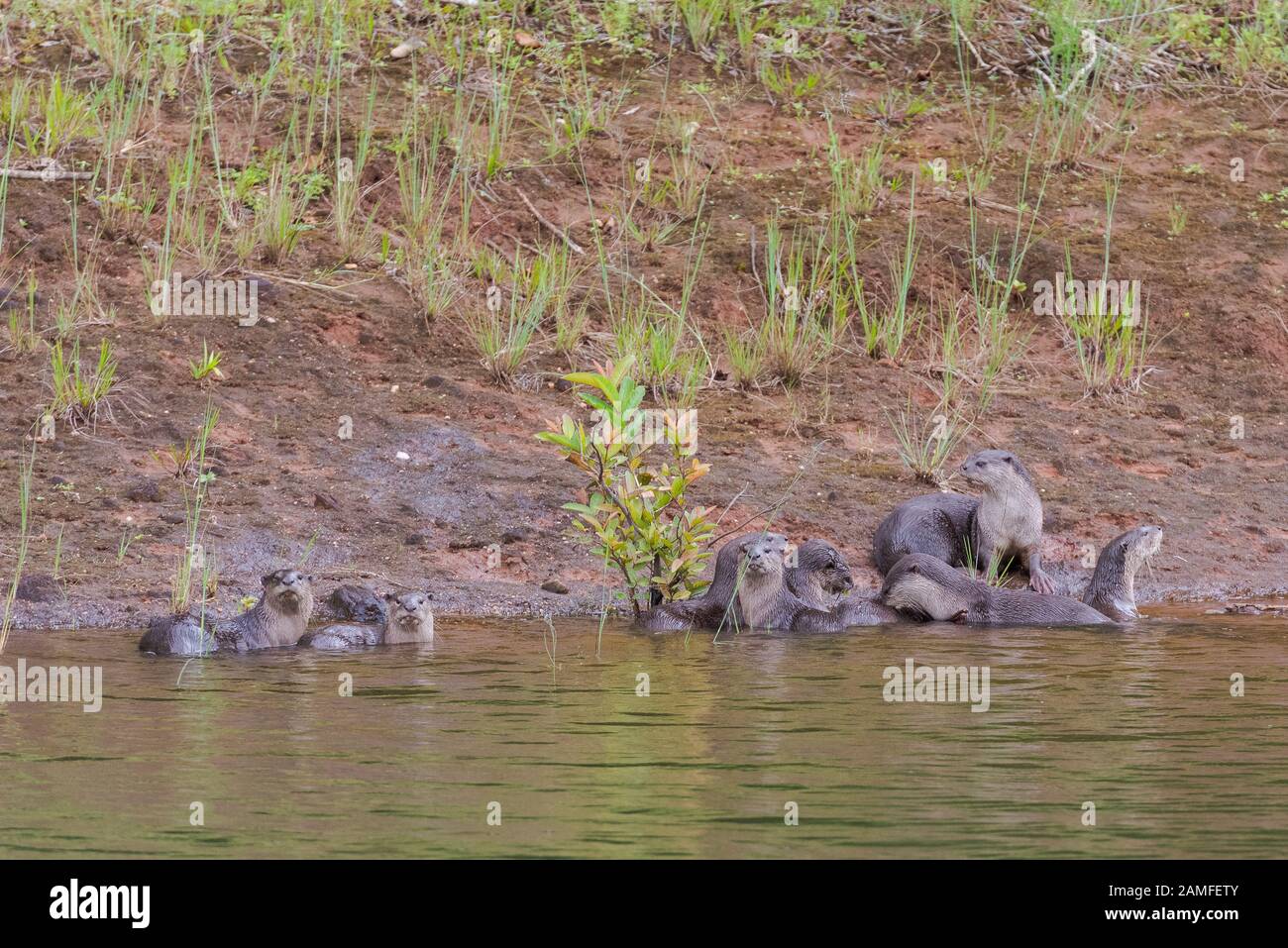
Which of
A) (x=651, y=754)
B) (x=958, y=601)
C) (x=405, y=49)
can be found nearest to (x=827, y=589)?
(x=958, y=601)

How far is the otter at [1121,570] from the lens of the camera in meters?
8.59

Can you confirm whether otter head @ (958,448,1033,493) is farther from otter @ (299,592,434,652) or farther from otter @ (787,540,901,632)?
otter @ (299,592,434,652)

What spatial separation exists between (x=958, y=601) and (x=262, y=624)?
10.3 feet

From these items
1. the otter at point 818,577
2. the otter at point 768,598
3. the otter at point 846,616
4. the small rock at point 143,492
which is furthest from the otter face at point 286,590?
the otter at point 818,577

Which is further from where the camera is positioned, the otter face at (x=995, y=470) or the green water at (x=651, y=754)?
the otter face at (x=995, y=470)

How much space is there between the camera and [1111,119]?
527 inches

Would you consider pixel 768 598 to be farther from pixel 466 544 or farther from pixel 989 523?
pixel 466 544

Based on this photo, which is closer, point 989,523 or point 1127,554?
point 1127,554

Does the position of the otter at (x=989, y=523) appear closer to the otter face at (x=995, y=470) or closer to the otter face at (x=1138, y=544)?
the otter face at (x=995, y=470)

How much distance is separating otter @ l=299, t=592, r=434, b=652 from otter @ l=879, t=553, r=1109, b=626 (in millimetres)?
2195

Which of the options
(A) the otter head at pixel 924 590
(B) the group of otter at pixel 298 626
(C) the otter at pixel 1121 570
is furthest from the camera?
(C) the otter at pixel 1121 570

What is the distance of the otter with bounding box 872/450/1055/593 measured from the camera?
29.8 ft

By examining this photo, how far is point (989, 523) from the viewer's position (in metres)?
9.20

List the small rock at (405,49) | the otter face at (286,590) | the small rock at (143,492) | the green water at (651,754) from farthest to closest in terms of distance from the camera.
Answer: the small rock at (405,49) → the small rock at (143,492) → the otter face at (286,590) → the green water at (651,754)
